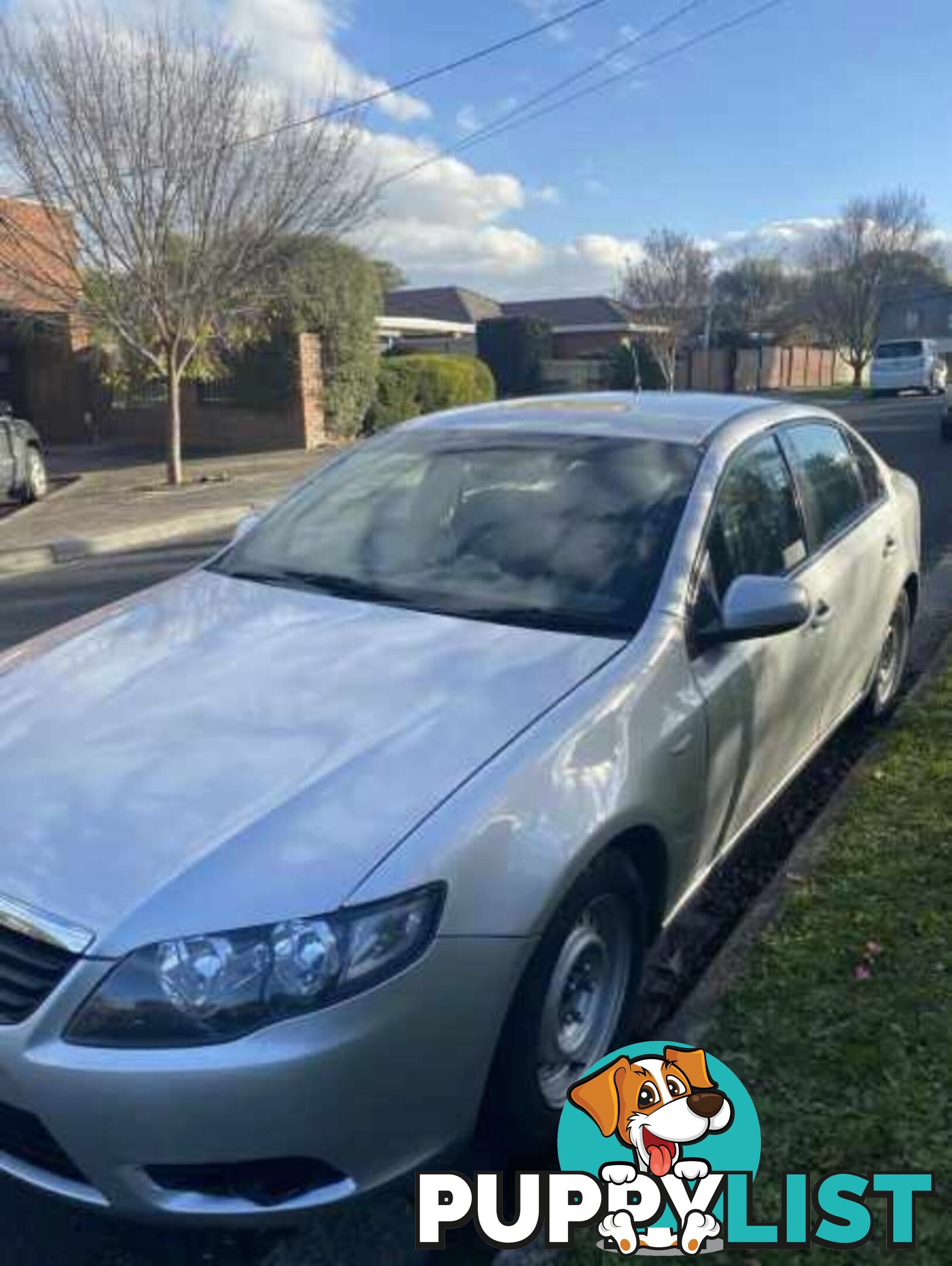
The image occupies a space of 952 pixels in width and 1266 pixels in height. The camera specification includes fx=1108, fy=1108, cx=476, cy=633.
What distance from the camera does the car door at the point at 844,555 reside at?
3.88m

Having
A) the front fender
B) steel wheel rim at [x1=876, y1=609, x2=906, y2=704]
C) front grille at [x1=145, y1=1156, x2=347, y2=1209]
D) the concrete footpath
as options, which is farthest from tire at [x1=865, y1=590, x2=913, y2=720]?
the concrete footpath

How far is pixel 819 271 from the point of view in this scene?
64.2m

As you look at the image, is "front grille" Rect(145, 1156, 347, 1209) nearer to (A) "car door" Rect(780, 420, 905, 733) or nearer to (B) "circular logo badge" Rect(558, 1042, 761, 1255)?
(B) "circular logo badge" Rect(558, 1042, 761, 1255)

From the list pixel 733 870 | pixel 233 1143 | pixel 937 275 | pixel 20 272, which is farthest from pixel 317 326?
pixel 937 275

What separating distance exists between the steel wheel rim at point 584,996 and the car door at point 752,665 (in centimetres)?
51

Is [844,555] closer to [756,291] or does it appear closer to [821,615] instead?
[821,615]

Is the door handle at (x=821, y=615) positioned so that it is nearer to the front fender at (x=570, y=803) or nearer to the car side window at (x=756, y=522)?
the car side window at (x=756, y=522)

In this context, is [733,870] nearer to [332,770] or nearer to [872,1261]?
[872,1261]

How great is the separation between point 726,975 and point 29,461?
14291mm

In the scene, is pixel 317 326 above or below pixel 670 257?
below

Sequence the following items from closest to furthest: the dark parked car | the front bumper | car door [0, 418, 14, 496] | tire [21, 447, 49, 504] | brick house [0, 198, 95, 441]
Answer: the front bumper → car door [0, 418, 14, 496] → the dark parked car → tire [21, 447, 49, 504] → brick house [0, 198, 95, 441]

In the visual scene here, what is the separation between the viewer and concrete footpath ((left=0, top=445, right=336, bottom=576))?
38.1 ft

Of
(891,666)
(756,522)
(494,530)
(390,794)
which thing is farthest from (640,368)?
(390,794)

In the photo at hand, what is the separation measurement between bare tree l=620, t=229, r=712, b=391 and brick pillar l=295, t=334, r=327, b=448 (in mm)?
27215
